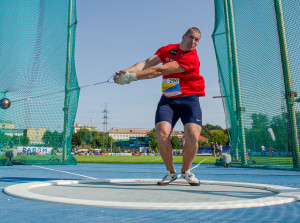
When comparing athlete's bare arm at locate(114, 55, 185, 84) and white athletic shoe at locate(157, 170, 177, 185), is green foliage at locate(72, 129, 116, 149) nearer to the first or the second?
white athletic shoe at locate(157, 170, 177, 185)

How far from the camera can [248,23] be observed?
780 centimetres

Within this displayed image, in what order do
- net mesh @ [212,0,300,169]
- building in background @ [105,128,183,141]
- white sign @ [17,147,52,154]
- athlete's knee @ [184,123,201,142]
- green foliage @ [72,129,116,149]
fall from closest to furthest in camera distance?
athlete's knee @ [184,123,201,142] < net mesh @ [212,0,300,169] < white sign @ [17,147,52,154] < green foliage @ [72,129,116,149] < building in background @ [105,128,183,141]

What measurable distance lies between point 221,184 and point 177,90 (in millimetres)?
1306

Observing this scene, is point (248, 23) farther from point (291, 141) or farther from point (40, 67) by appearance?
point (40, 67)

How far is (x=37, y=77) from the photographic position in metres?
8.88

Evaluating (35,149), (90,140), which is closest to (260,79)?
(35,149)

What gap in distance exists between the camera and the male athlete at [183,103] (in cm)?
351

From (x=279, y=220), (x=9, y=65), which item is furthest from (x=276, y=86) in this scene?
(x=9, y=65)

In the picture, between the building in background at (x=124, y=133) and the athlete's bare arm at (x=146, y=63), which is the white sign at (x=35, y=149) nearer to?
the athlete's bare arm at (x=146, y=63)

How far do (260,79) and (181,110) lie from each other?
4.31 m

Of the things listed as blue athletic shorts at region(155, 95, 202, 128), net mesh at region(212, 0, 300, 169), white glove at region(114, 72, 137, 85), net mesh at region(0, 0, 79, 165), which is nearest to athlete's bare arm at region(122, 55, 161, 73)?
blue athletic shorts at region(155, 95, 202, 128)

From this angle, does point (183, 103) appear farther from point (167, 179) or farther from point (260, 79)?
point (260, 79)

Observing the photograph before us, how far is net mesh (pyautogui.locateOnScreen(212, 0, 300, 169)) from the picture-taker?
6.46 metres

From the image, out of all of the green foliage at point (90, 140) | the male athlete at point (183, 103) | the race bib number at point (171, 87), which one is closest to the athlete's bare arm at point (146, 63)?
the male athlete at point (183, 103)
